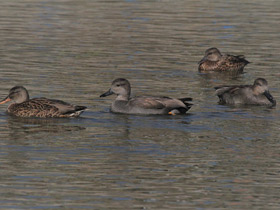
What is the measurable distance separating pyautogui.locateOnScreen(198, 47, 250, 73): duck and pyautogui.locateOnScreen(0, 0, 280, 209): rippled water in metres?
0.48

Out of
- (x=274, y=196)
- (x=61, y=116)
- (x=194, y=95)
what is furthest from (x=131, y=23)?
(x=274, y=196)

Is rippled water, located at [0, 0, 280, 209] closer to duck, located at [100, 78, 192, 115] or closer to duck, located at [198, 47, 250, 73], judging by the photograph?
duck, located at [100, 78, 192, 115]

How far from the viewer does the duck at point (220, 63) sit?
28.0 metres

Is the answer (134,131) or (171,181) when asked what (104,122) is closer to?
(134,131)

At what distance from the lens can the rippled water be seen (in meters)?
12.3

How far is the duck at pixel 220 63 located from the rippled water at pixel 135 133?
479 mm

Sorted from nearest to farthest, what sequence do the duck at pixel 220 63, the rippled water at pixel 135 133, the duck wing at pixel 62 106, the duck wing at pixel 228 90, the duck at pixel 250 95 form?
the rippled water at pixel 135 133
the duck wing at pixel 62 106
the duck at pixel 250 95
the duck wing at pixel 228 90
the duck at pixel 220 63

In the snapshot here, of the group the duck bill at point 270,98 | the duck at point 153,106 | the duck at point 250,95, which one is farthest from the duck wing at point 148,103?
the duck bill at point 270,98

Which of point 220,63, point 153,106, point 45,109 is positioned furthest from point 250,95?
point 220,63

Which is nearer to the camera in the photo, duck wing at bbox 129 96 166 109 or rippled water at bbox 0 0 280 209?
rippled water at bbox 0 0 280 209

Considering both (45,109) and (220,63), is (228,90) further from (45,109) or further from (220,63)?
(220,63)

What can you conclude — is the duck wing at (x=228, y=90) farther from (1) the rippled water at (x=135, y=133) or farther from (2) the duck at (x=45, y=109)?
(2) the duck at (x=45, y=109)

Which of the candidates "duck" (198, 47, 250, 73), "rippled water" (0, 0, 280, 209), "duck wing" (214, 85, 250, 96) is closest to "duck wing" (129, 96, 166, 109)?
"rippled water" (0, 0, 280, 209)

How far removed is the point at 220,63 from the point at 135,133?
12.2 m
